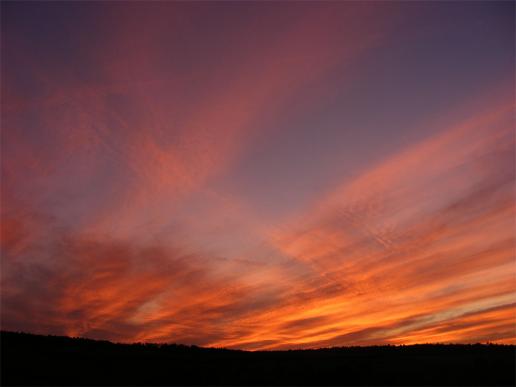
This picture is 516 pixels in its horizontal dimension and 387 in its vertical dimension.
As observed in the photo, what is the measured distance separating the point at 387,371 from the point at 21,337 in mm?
19093

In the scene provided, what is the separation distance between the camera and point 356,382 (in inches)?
723

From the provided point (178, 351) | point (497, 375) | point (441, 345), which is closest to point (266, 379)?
point (178, 351)

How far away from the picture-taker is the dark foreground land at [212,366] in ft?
55.7

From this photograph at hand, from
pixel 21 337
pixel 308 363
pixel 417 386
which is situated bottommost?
pixel 417 386

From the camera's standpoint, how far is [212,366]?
20.7m

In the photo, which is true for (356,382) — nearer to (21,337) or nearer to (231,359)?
(231,359)

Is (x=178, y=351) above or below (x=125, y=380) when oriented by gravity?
above

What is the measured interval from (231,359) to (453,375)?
11465 millimetres

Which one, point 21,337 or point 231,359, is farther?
point 231,359

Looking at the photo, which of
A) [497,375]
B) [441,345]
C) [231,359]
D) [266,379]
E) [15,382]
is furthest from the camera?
[441,345]

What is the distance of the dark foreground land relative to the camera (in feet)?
55.7

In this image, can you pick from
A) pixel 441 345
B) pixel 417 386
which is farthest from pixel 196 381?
pixel 441 345

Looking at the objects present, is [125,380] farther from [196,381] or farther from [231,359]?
[231,359]

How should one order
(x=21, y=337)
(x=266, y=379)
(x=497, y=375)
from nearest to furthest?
(x=266, y=379), (x=497, y=375), (x=21, y=337)
